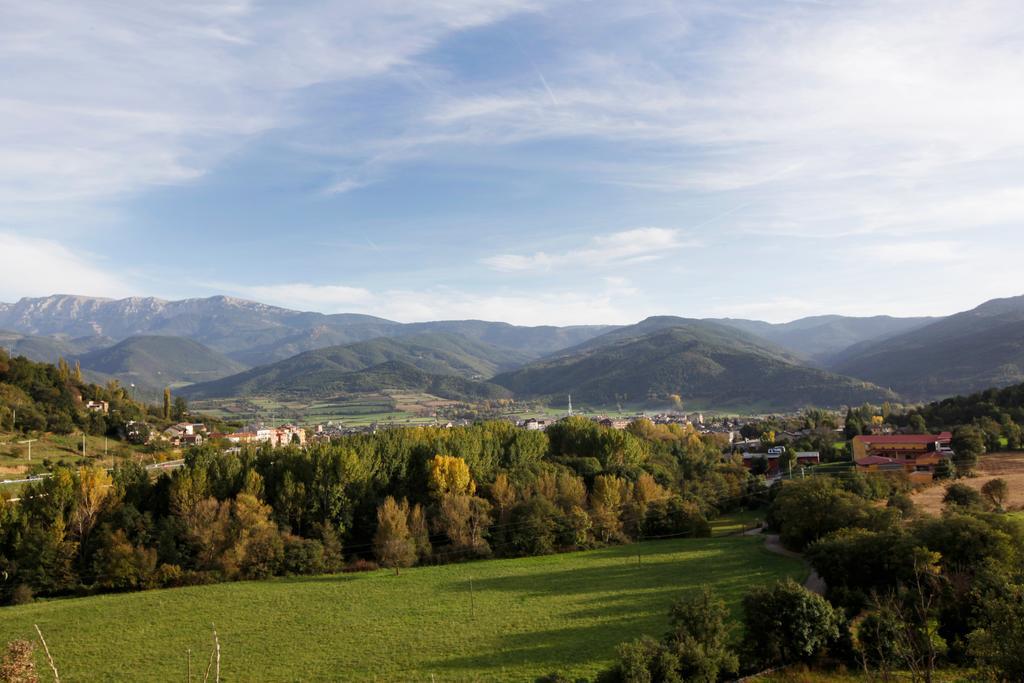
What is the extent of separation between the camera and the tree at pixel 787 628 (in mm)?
18406

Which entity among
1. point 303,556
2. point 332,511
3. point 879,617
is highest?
point 879,617

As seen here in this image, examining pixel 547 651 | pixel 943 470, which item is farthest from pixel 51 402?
pixel 943 470

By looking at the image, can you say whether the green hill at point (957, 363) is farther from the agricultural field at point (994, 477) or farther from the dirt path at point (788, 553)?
the dirt path at point (788, 553)

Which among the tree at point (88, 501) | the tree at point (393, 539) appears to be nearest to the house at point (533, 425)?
the tree at point (393, 539)

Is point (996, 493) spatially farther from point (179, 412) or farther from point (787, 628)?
point (179, 412)

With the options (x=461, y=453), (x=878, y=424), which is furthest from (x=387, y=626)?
(x=878, y=424)

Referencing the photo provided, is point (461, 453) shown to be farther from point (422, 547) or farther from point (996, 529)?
point (996, 529)

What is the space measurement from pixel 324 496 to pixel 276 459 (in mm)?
5467

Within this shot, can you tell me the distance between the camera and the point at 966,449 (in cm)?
4691

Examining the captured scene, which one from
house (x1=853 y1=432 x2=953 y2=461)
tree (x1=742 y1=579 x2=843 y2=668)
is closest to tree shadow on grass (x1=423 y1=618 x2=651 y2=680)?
tree (x1=742 y1=579 x2=843 y2=668)

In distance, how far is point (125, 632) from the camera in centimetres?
2438

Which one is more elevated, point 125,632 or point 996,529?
point 996,529

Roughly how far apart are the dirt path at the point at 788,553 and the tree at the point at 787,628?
195 inches

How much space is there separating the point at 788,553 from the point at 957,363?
141 meters
